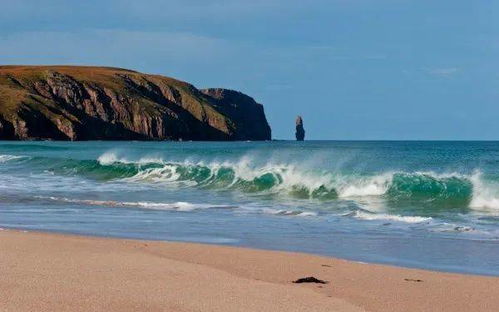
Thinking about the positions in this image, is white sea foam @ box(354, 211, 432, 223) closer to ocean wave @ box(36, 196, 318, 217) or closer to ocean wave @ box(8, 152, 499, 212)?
ocean wave @ box(36, 196, 318, 217)

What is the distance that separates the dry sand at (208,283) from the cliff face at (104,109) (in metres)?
140

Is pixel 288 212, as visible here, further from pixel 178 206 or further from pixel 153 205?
pixel 153 205

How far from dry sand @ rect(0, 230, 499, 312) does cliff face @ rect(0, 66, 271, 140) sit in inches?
5493

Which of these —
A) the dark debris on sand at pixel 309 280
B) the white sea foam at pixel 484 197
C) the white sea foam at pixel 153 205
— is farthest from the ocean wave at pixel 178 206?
the dark debris on sand at pixel 309 280

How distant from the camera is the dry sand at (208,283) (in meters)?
6.99

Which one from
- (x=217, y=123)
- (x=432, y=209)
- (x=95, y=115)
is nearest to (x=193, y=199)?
(x=432, y=209)

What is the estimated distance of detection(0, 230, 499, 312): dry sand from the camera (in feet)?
22.9

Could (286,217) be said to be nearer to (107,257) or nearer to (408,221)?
(408,221)

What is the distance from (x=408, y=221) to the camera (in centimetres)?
1720

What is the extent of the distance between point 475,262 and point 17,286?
6525 millimetres

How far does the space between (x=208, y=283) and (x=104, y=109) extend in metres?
156

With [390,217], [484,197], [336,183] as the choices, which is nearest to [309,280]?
[390,217]

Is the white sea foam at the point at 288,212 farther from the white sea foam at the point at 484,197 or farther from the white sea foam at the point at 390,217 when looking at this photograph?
the white sea foam at the point at 484,197

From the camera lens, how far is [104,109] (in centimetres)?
16088
